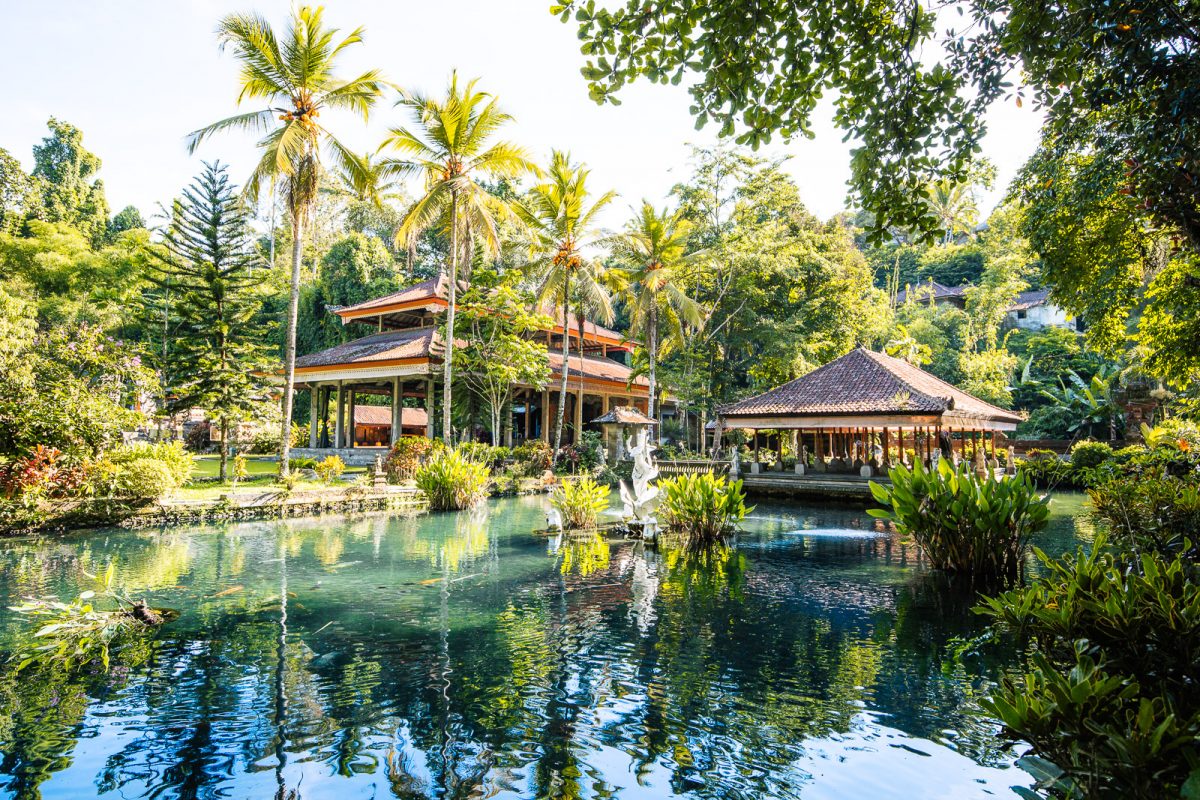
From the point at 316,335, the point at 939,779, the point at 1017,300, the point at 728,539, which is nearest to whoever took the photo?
the point at 939,779

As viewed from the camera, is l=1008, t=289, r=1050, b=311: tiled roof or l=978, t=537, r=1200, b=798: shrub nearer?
l=978, t=537, r=1200, b=798: shrub

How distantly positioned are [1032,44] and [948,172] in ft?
2.37

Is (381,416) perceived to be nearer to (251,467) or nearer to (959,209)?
(251,467)

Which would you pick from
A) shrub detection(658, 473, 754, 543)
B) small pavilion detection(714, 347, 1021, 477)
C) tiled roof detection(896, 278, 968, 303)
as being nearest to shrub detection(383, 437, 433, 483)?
small pavilion detection(714, 347, 1021, 477)

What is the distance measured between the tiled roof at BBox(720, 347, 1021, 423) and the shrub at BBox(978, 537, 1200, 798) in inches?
531

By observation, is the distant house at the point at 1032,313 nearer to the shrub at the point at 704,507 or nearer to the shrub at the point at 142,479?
the shrub at the point at 704,507

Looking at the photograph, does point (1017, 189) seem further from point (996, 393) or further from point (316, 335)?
point (316, 335)

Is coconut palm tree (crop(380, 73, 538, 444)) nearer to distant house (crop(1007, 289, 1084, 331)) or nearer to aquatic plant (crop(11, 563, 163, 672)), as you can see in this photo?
aquatic plant (crop(11, 563, 163, 672))

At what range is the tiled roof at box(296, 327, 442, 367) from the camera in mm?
21609

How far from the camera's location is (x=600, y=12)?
348cm

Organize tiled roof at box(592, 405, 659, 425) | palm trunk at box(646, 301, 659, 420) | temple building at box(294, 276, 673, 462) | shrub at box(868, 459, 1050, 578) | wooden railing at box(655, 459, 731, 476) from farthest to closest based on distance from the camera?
palm trunk at box(646, 301, 659, 420), tiled roof at box(592, 405, 659, 425), temple building at box(294, 276, 673, 462), wooden railing at box(655, 459, 731, 476), shrub at box(868, 459, 1050, 578)

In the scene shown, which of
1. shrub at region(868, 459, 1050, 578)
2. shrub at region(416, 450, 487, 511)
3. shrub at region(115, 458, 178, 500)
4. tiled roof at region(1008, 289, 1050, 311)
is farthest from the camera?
tiled roof at region(1008, 289, 1050, 311)

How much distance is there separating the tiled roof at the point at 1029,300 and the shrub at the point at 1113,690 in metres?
41.0

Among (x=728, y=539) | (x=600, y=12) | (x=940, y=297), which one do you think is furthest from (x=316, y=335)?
(x=940, y=297)
